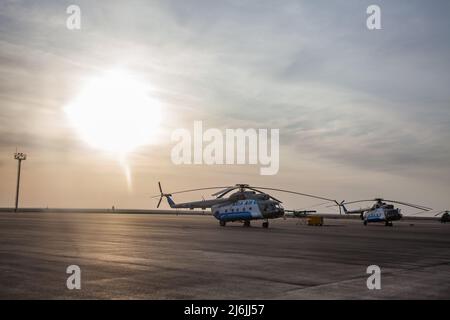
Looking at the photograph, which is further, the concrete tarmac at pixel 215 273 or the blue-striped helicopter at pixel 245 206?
the blue-striped helicopter at pixel 245 206

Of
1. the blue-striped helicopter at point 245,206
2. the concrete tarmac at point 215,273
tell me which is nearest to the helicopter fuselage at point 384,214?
the blue-striped helicopter at point 245,206

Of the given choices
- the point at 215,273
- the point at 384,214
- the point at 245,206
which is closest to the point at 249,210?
the point at 245,206

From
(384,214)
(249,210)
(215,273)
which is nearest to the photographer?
(215,273)

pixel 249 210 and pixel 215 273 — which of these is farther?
pixel 249 210

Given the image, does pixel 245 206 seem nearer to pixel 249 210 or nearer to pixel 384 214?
pixel 249 210

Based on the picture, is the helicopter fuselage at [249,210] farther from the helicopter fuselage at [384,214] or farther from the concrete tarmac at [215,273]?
Answer: the helicopter fuselage at [384,214]

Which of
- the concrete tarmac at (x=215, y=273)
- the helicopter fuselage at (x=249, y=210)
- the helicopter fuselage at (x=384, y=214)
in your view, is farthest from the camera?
the helicopter fuselage at (x=384, y=214)

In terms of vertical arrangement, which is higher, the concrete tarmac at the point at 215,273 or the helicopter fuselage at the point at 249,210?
the helicopter fuselage at the point at 249,210

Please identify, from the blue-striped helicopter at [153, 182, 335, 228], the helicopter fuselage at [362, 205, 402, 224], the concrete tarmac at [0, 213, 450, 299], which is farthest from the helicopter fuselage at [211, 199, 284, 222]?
the helicopter fuselage at [362, 205, 402, 224]
